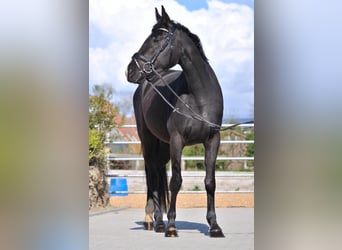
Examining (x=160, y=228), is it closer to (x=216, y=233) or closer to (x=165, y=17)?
(x=216, y=233)

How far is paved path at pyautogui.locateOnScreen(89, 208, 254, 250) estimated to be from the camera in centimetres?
→ 287

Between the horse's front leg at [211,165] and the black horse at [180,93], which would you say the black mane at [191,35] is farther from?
the horse's front leg at [211,165]

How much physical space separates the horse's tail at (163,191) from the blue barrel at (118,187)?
0.88 meters

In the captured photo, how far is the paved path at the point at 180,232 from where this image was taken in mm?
2871

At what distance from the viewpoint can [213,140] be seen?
334 cm

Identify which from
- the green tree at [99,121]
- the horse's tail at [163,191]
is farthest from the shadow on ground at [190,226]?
the green tree at [99,121]

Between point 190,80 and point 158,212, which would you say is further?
point 158,212

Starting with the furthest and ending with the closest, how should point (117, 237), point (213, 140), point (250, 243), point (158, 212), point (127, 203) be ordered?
point (127, 203), point (158, 212), point (213, 140), point (117, 237), point (250, 243)
